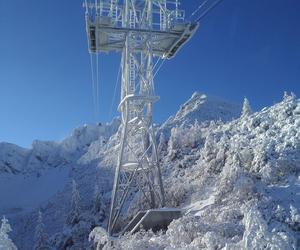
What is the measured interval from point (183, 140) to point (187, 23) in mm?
29497

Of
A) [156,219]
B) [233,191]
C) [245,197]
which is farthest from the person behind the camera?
[233,191]

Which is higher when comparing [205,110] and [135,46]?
[205,110]

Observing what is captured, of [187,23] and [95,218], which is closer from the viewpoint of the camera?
[187,23]

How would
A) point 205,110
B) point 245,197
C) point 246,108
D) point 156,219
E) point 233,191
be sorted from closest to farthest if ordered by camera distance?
point 245,197 → point 156,219 → point 233,191 → point 246,108 → point 205,110

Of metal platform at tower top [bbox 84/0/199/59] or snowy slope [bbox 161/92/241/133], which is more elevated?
snowy slope [bbox 161/92/241/133]

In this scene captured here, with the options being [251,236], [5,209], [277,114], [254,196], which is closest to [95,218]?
[277,114]

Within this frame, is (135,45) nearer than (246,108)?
Yes

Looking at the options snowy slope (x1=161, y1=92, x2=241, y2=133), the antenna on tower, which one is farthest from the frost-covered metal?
snowy slope (x1=161, y1=92, x2=241, y2=133)

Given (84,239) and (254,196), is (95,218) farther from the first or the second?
(254,196)

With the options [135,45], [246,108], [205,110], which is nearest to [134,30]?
[135,45]

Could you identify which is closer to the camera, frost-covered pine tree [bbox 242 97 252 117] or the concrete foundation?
the concrete foundation

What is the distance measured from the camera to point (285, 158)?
20.1 meters

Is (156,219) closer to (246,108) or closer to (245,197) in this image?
(245,197)

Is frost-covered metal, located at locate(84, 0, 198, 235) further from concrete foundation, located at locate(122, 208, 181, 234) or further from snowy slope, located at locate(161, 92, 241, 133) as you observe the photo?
snowy slope, located at locate(161, 92, 241, 133)
